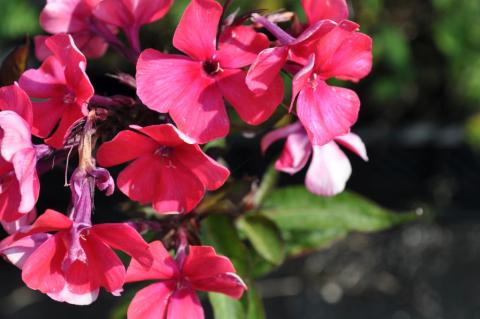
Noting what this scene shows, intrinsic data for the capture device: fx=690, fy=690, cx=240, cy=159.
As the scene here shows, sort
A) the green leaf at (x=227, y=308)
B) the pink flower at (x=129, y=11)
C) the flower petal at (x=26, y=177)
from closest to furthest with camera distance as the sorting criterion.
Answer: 1. the flower petal at (x=26, y=177)
2. the pink flower at (x=129, y=11)
3. the green leaf at (x=227, y=308)

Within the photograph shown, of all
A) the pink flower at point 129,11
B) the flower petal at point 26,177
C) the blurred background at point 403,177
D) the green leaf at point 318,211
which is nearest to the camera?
the flower petal at point 26,177

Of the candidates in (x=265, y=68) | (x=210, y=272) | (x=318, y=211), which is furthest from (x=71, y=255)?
(x=318, y=211)

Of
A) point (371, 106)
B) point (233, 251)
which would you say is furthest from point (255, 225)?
point (371, 106)

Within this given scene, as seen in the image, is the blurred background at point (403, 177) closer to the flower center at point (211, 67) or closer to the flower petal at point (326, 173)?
the flower petal at point (326, 173)

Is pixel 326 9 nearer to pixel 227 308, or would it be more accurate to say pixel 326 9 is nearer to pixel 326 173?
pixel 326 173

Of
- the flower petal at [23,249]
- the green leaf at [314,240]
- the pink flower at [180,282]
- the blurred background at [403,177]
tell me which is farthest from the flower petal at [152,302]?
the blurred background at [403,177]

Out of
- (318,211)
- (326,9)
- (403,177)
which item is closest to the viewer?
(326,9)

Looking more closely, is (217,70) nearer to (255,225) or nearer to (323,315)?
(255,225)

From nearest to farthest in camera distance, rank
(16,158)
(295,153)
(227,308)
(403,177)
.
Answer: (16,158) → (295,153) → (227,308) → (403,177)

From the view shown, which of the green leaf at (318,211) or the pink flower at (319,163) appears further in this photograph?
the green leaf at (318,211)
